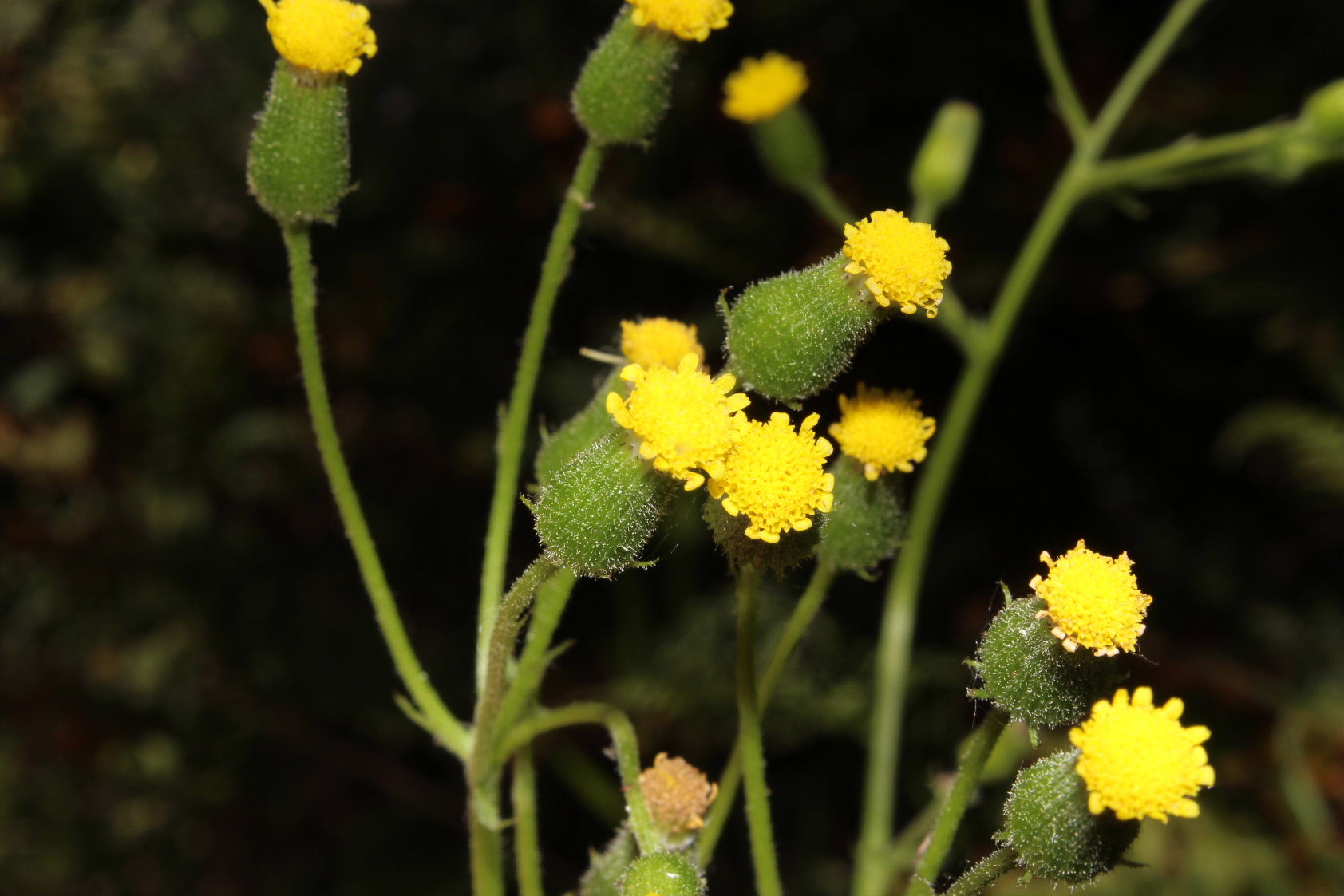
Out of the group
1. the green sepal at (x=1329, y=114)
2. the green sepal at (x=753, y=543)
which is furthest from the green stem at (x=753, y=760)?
the green sepal at (x=1329, y=114)

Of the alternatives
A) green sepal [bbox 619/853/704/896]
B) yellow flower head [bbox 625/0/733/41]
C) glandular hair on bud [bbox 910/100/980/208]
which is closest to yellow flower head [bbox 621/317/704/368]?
yellow flower head [bbox 625/0/733/41]

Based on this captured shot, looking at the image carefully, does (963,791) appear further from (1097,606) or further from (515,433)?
(515,433)

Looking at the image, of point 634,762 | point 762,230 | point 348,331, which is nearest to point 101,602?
point 348,331

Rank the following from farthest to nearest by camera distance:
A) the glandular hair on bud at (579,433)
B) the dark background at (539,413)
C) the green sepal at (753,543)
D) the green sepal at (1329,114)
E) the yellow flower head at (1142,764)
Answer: the dark background at (539,413) < the green sepal at (1329,114) < the glandular hair on bud at (579,433) < the green sepal at (753,543) < the yellow flower head at (1142,764)

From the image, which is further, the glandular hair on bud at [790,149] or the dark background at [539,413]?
the dark background at [539,413]

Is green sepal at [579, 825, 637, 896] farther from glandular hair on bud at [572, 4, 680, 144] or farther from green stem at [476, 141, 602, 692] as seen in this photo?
glandular hair on bud at [572, 4, 680, 144]

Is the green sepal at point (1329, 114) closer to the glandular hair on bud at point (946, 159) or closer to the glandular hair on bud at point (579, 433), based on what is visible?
the glandular hair on bud at point (946, 159)

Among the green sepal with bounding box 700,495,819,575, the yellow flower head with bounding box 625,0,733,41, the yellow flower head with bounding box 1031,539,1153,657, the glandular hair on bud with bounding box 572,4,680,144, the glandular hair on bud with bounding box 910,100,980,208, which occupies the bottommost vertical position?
the green sepal with bounding box 700,495,819,575

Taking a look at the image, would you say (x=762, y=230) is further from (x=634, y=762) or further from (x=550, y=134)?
(x=634, y=762)
